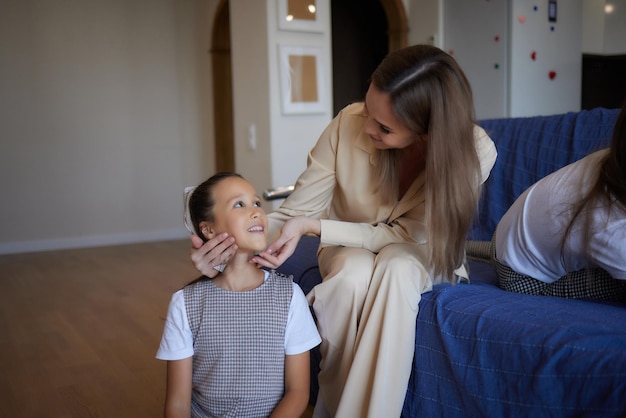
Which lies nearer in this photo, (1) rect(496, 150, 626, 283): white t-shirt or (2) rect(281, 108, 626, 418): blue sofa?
(2) rect(281, 108, 626, 418): blue sofa

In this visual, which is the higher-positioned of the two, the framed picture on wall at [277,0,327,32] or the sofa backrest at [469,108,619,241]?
the framed picture on wall at [277,0,327,32]

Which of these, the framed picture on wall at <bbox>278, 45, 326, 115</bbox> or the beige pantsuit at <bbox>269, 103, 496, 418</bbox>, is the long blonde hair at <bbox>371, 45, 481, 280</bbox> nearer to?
the beige pantsuit at <bbox>269, 103, 496, 418</bbox>

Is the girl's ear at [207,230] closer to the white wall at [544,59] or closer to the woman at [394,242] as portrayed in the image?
the woman at [394,242]

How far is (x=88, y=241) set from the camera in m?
5.31

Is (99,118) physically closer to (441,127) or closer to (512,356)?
(441,127)

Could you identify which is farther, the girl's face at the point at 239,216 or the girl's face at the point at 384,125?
the girl's face at the point at 384,125

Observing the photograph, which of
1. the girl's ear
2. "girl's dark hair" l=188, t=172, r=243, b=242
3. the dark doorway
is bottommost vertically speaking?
the girl's ear

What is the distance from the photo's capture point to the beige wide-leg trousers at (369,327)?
1.40 m

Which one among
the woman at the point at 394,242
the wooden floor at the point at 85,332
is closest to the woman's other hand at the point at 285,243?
the woman at the point at 394,242

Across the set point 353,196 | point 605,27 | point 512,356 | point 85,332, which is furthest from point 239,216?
point 605,27

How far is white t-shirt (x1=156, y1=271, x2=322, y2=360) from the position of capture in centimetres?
135

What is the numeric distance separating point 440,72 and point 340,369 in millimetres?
749

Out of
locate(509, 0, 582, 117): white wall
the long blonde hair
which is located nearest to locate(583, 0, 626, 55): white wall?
locate(509, 0, 582, 117): white wall

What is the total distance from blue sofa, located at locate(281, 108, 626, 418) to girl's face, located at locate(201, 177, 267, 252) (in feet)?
1.50
